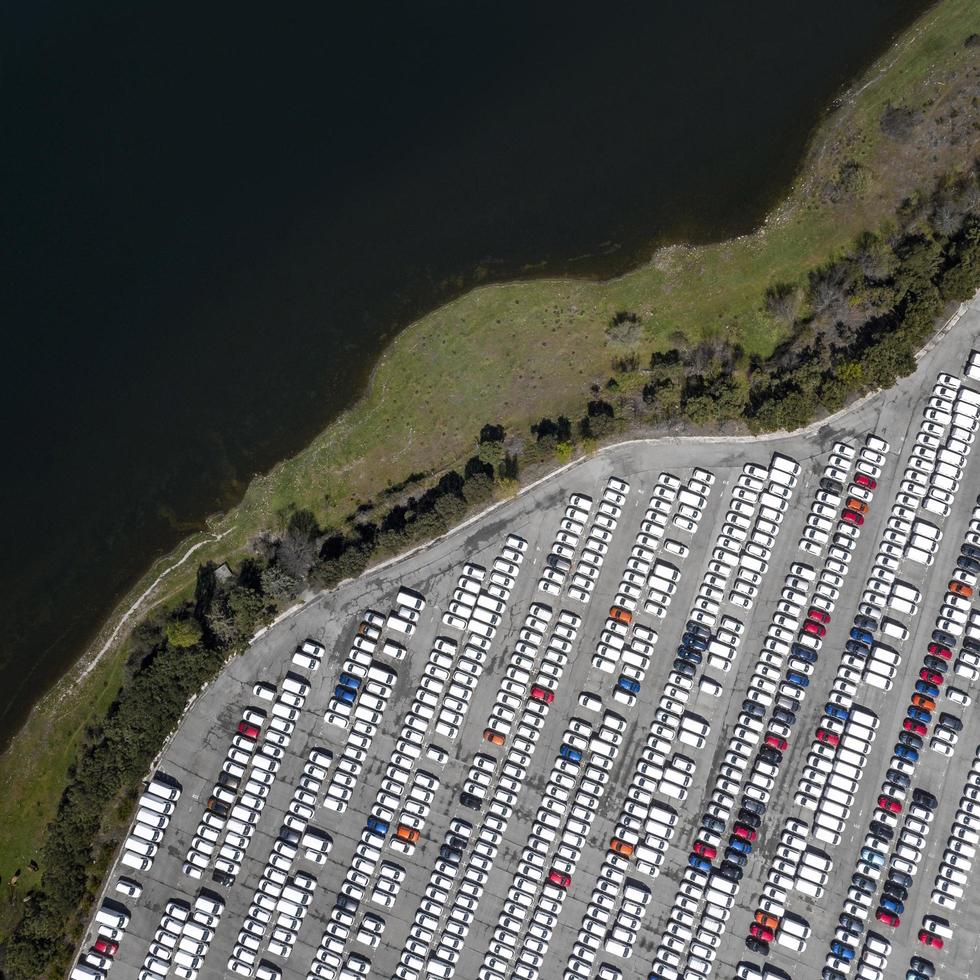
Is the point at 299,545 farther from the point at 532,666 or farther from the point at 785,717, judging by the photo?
the point at 785,717

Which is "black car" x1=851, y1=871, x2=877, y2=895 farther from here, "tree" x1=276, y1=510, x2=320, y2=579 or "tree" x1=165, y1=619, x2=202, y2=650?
"tree" x1=165, y1=619, x2=202, y2=650

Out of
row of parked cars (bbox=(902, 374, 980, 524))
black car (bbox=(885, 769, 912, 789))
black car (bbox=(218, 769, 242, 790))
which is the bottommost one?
black car (bbox=(218, 769, 242, 790))

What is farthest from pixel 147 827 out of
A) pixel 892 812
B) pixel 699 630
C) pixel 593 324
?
pixel 892 812

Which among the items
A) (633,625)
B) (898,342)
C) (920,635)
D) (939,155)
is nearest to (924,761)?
(920,635)

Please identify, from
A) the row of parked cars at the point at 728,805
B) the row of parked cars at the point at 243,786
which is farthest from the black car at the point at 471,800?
the row of parked cars at the point at 728,805

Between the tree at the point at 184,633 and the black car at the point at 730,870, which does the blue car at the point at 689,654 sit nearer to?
the black car at the point at 730,870

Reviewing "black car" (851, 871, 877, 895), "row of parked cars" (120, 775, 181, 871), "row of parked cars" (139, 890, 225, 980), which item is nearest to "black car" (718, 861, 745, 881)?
"black car" (851, 871, 877, 895)
